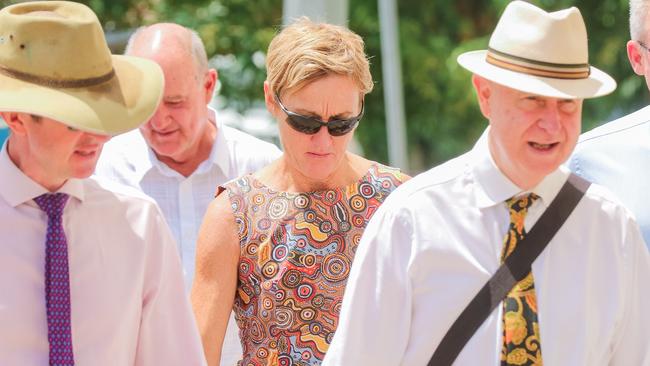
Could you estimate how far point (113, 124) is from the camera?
390cm

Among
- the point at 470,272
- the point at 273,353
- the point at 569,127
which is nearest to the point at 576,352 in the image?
the point at 470,272

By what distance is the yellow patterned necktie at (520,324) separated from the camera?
12.9ft

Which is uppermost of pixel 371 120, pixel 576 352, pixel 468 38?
Answer: pixel 576 352

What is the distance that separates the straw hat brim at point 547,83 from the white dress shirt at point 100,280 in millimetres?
1084

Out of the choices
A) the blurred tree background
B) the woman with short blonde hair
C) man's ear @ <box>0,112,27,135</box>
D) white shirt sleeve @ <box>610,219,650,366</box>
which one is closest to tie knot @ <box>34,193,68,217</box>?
man's ear @ <box>0,112,27,135</box>

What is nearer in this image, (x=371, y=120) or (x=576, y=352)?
(x=576, y=352)

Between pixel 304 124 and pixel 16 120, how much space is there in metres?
1.09

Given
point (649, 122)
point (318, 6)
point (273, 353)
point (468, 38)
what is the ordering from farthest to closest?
point (468, 38), point (318, 6), point (649, 122), point (273, 353)

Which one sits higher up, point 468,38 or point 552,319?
point 552,319

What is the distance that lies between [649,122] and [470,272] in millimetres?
1417

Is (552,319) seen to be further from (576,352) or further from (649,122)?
(649,122)

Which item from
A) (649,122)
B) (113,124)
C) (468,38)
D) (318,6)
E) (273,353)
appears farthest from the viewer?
(468,38)

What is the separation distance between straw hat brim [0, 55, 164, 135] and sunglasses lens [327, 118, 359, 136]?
0.78m

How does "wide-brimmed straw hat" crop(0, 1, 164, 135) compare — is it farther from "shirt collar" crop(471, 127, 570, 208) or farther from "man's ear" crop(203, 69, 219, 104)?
"man's ear" crop(203, 69, 219, 104)
